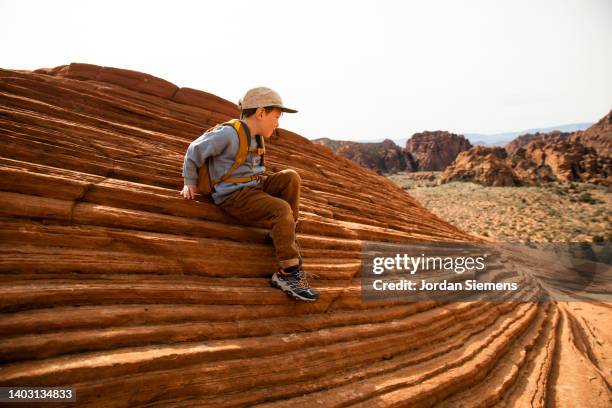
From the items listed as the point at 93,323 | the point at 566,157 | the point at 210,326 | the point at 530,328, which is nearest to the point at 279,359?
the point at 210,326

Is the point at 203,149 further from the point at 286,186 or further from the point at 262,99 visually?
the point at 286,186

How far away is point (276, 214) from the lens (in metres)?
3.24

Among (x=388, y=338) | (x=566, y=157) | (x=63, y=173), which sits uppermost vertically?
(x=566, y=157)

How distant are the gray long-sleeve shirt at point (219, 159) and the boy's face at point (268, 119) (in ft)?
0.48

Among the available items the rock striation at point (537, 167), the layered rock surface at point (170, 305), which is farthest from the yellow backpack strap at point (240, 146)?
the rock striation at point (537, 167)

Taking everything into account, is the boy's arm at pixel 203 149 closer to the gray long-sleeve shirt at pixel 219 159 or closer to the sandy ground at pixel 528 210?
the gray long-sleeve shirt at pixel 219 159

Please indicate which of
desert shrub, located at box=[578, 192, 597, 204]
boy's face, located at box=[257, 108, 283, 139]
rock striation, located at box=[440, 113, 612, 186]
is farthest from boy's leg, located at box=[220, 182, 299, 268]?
rock striation, located at box=[440, 113, 612, 186]

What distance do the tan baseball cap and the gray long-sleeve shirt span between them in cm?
20

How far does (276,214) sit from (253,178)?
45 cm

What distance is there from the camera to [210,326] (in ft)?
9.04

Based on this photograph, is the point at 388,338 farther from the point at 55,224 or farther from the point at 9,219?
the point at 9,219

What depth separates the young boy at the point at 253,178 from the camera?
10.3ft

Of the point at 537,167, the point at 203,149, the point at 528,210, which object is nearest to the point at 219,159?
the point at 203,149

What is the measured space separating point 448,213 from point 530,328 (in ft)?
89.8
